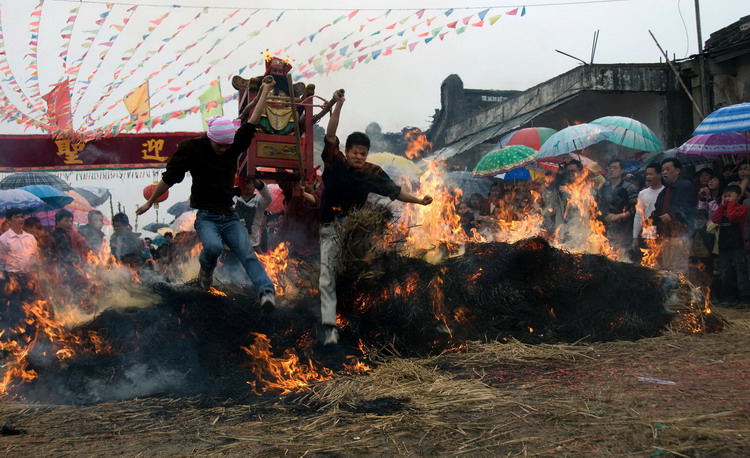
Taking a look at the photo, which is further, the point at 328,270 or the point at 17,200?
the point at 17,200

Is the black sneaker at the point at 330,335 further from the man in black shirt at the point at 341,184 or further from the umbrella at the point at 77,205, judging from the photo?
the umbrella at the point at 77,205

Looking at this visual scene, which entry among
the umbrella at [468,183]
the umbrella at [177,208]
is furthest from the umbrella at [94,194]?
the umbrella at [468,183]

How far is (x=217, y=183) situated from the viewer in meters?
5.55

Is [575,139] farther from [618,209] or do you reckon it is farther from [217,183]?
[217,183]

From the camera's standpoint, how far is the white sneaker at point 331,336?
5406 mm

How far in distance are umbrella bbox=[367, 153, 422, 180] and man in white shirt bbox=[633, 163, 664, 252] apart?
3986 mm

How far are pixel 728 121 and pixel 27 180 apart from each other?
13709mm

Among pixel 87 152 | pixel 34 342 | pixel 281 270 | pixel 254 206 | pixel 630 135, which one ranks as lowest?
pixel 34 342

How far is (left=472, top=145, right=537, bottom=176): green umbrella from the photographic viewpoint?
11.8 meters

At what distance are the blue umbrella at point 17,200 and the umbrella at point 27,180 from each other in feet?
14.5

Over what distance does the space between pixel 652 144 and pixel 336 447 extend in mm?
9755

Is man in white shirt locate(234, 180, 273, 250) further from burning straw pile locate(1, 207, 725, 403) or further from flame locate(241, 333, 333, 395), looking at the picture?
flame locate(241, 333, 333, 395)

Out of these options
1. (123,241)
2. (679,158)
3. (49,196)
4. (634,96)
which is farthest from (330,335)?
(634,96)

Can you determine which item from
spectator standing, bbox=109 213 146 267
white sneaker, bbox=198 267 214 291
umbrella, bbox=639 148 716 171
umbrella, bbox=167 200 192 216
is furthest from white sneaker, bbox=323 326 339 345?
umbrella, bbox=167 200 192 216
